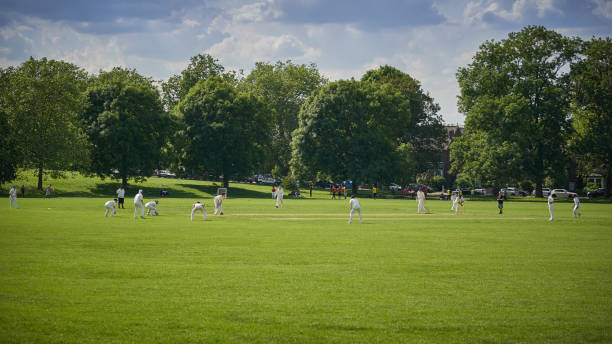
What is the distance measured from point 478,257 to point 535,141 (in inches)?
2580

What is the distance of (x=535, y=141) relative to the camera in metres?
78.0

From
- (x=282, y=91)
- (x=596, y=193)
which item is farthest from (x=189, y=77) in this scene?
(x=596, y=193)

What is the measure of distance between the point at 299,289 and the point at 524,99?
72079 millimetres

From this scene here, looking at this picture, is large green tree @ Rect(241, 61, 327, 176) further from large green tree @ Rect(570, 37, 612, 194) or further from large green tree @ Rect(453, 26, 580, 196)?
large green tree @ Rect(570, 37, 612, 194)

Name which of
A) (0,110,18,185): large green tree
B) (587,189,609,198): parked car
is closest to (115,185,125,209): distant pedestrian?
(0,110,18,185): large green tree

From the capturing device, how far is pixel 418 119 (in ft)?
319

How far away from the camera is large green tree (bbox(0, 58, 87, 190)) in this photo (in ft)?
222

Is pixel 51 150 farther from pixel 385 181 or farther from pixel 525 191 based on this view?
pixel 525 191

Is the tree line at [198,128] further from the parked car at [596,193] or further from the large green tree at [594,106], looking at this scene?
the parked car at [596,193]

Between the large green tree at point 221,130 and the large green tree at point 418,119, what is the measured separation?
23.8 m

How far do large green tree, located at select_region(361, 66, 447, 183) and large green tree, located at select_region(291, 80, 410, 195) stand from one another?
1101 centimetres

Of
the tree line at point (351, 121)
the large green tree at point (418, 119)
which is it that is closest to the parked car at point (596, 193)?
the tree line at point (351, 121)

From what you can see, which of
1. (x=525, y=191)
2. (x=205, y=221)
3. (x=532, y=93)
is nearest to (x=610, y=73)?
(x=532, y=93)

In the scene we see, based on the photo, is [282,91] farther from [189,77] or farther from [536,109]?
[536,109]
